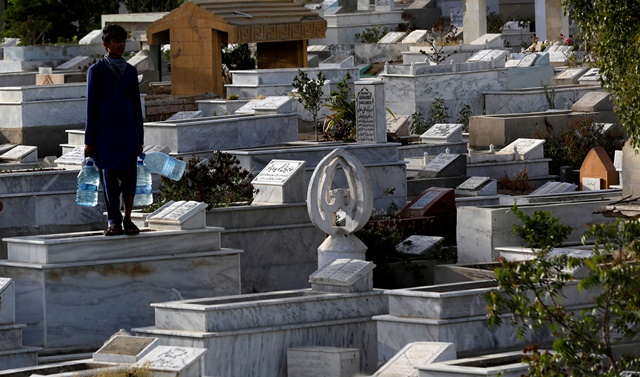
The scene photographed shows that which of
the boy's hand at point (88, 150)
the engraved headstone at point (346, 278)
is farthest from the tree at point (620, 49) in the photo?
the boy's hand at point (88, 150)

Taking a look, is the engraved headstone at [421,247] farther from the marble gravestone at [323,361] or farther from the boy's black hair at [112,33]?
the boy's black hair at [112,33]

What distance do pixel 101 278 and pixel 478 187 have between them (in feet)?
22.8

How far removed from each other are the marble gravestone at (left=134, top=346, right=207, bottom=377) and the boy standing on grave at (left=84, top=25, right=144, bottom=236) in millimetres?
2613

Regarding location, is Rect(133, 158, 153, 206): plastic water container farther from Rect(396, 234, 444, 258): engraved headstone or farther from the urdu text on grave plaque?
the urdu text on grave plaque

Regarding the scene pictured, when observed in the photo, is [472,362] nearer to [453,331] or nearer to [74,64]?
[453,331]

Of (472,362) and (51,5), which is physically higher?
(51,5)

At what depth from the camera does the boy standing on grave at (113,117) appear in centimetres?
1295

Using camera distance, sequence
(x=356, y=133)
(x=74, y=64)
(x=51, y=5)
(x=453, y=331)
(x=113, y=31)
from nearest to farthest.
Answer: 1. (x=453, y=331)
2. (x=113, y=31)
3. (x=356, y=133)
4. (x=74, y=64)
5. (x=51, y=5)

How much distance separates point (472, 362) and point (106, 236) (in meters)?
3.96

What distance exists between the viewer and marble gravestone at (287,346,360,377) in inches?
472

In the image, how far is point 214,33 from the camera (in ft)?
93.7

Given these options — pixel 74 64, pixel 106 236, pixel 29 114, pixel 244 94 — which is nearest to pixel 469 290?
pixel 106 236

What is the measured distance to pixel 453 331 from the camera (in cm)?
1159

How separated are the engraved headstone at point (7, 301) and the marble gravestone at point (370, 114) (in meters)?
6.96
